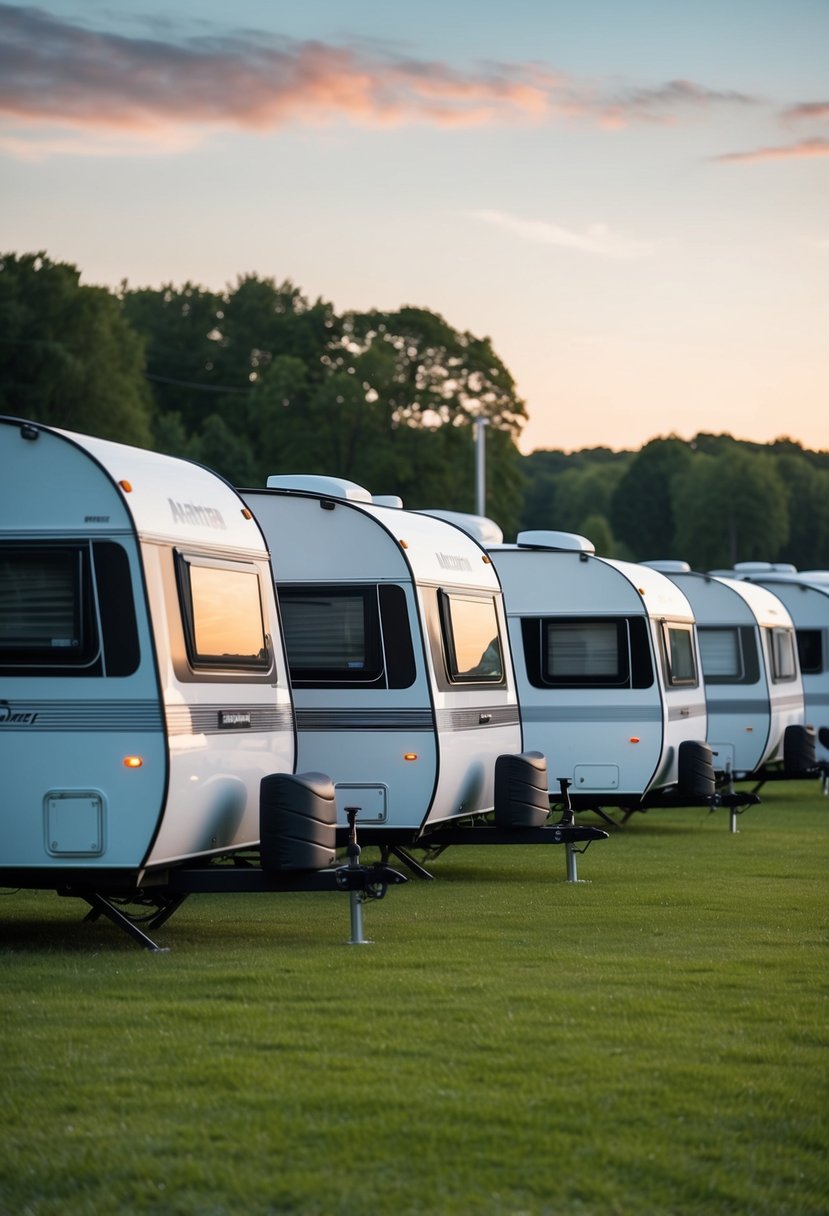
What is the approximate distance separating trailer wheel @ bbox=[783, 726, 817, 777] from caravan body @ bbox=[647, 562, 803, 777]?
226mm

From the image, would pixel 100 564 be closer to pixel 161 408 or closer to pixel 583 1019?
pixel 583 1019

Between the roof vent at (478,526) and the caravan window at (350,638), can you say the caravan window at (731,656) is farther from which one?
the caravan window at (350,638)

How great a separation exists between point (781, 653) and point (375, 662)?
1264cm

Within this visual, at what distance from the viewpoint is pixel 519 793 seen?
45.4ft

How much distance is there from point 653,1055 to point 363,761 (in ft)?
19.5

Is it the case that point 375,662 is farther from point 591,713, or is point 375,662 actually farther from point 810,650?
point 810,650

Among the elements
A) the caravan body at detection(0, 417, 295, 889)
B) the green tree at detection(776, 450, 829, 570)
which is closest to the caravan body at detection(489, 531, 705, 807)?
the caravan body at detection(0, 417, 295, 889)

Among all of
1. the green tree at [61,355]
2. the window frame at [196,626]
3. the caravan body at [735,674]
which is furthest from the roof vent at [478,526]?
the green tree at [61,355]

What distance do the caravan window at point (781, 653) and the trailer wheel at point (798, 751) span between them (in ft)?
3.28

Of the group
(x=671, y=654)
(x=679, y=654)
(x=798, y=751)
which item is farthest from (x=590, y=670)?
(x=798, y=751)

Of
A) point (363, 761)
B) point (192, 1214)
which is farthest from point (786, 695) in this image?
point (192, 1214)

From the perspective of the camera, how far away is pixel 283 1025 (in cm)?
825

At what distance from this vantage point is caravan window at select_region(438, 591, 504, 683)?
46.6 feet

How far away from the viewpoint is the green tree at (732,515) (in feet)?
409
